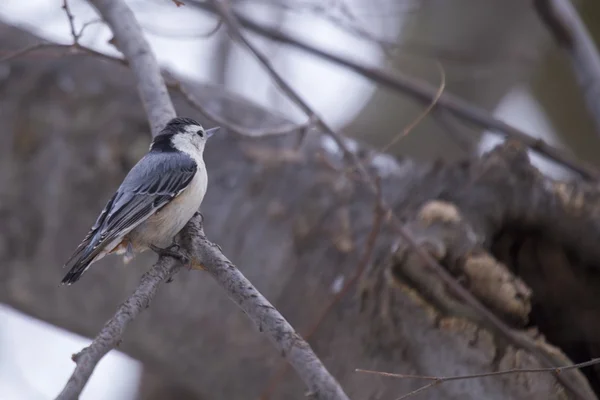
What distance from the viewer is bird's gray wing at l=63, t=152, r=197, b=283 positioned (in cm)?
164

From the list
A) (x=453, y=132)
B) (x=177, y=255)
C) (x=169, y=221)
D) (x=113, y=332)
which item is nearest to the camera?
(x=113, y=332)

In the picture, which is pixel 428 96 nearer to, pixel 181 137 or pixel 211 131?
pixel 211 131

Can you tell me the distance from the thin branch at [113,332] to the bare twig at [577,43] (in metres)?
1.71

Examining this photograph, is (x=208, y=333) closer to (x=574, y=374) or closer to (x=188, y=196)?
(x=188, y=196)

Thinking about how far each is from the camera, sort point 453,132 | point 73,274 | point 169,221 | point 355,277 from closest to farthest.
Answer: point 73,274
point 169,221
point 355,277
point 453,132

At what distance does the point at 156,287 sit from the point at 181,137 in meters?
0.72

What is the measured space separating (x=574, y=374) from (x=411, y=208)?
653 millimetres

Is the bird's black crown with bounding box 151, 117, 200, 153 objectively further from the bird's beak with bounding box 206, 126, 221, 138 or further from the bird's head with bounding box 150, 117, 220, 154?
the bird's beak with bounding box 206, 126, 221, 138

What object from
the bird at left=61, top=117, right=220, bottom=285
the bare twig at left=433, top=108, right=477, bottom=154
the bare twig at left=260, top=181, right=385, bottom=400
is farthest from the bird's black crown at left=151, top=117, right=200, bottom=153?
the bare twig at left=433, top=108, right=477, bottom=154

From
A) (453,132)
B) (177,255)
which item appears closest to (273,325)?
(177,255)

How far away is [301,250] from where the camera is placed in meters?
2.19

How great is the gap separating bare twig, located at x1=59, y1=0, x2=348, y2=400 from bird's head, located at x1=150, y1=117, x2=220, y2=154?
0.07 metres

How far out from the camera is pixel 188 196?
1762mm

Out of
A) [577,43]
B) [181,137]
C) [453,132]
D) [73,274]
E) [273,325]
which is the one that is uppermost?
[577,43]
